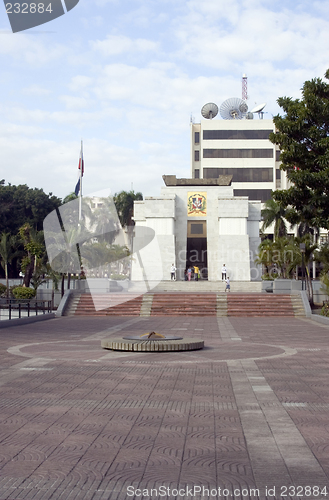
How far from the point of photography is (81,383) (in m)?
8.16

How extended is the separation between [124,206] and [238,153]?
21.3 m

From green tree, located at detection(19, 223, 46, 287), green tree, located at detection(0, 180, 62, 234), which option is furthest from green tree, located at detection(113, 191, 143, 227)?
green tree, located at detection(19, 223, 46, 287)

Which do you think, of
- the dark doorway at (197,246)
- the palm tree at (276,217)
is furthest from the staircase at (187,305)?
the dark doorway at (197,246)

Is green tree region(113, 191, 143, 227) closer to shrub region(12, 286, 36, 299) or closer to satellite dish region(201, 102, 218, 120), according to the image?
satellite dish region(201, 102, 218, 120)

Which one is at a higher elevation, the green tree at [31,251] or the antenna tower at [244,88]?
the antenna tower at [244,88]

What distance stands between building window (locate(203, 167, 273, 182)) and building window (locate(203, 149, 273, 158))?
2067 mm

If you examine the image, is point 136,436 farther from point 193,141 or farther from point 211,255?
point 193,141

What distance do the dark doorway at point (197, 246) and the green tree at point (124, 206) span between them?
13518 millimetres

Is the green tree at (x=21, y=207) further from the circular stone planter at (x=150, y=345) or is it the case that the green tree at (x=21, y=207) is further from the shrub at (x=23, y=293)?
the circular stone planter at (x=150, y=345)

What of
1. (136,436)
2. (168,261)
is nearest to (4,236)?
(168,261)

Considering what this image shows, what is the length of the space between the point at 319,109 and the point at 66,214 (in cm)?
3967

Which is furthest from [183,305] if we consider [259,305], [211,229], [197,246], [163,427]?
[197,246]

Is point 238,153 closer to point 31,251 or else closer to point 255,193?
point 255,193

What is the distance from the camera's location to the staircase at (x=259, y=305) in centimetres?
2777
